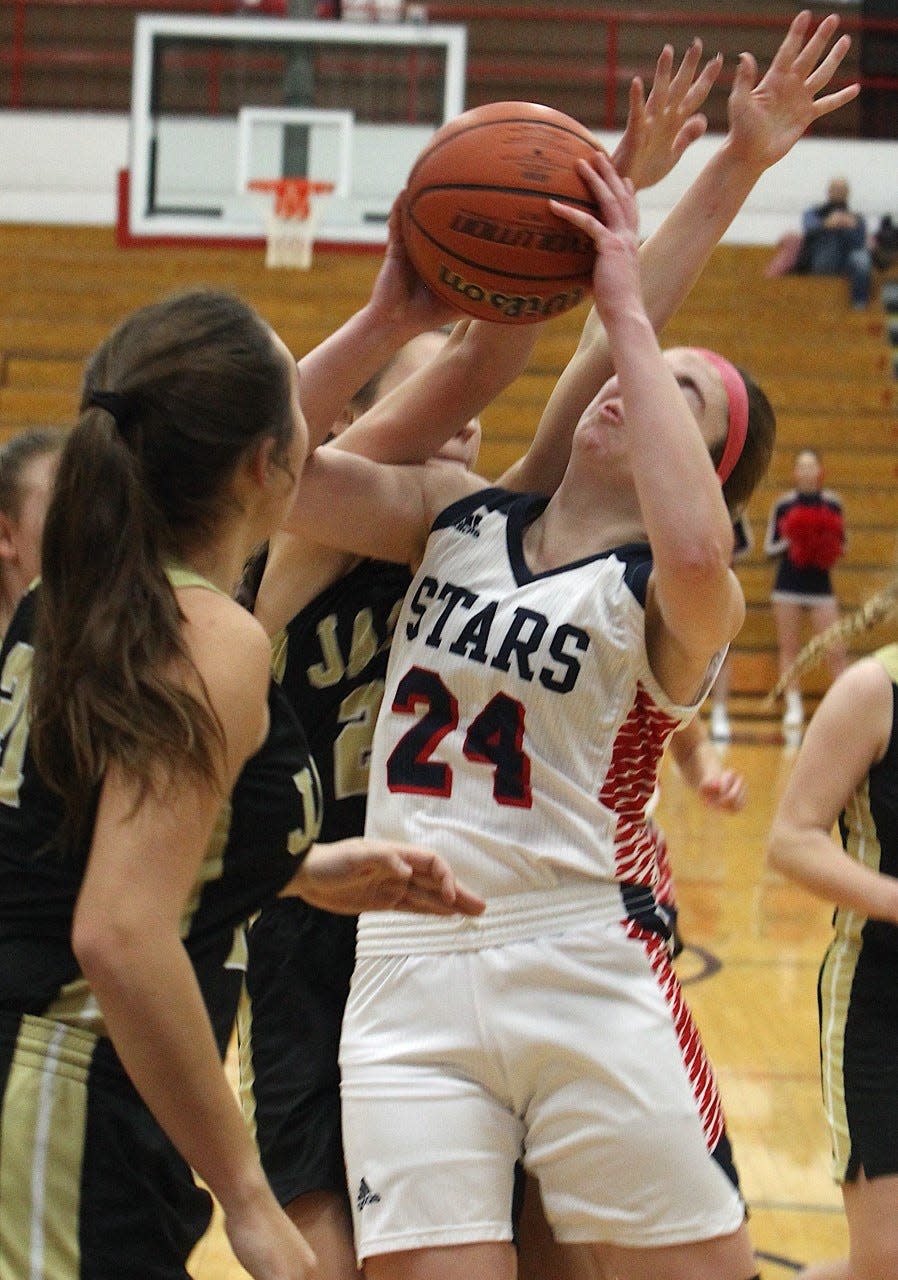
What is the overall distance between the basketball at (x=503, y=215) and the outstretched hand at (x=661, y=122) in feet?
0.55

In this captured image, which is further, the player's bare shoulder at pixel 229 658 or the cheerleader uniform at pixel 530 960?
the cheerleader uniform at pixel 530 960

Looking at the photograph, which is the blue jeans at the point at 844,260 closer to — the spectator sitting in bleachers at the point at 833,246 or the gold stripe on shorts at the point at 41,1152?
the spectator sitting in bleachers at the point at 833,246

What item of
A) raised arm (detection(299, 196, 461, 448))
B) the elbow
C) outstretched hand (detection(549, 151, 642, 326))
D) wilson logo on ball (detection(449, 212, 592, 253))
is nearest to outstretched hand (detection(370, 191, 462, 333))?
raised arm (detection(299, 196, 461, 448))

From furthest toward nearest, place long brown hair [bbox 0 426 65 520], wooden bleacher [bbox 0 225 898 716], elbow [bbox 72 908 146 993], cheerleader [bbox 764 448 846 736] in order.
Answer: wooden bleacher [bbox 0 225 898 716] → cheerleader [bbox 764 448 846 736] → long brown hair [bbox 0 426 65 520] → elbow [bbox 72 908 146 993]

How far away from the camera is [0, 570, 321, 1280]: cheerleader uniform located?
1706 millimetres

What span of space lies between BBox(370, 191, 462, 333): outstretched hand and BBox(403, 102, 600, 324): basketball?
4cm

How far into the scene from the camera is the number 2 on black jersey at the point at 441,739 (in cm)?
223

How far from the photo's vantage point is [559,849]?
2219 millimetres

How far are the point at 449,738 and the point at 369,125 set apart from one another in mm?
10129

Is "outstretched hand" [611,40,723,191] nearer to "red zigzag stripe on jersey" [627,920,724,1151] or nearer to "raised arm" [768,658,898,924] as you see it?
"raised arm" [768,658,898,924]

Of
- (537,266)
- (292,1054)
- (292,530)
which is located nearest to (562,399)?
(537,266)

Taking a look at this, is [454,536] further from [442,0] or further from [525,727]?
[442,0]

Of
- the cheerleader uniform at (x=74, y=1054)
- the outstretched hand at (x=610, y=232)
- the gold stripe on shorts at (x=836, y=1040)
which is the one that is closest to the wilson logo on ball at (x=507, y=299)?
the outstretched hand at (x=610, y=232)

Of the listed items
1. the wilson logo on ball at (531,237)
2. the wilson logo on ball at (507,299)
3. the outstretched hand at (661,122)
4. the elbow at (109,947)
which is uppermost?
the outstretched hand at (661,122)
